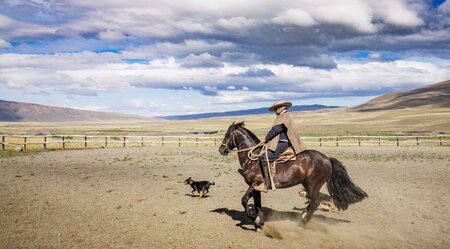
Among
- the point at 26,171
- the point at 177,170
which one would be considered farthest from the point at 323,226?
the point at 26,171

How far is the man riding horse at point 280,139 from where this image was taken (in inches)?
372

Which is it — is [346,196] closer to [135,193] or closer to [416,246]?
[416,246]

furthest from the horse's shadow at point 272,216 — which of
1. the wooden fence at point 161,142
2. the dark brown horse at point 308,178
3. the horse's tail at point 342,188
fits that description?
the wooden fence at point 161,142

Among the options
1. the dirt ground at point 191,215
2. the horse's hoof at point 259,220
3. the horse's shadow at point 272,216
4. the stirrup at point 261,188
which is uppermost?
the stirrup at point 261,188

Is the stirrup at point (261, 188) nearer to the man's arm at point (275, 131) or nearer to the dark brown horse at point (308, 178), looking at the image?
the dark brown horse at point (308, 178)

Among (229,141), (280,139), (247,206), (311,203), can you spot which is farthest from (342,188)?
(229,141)

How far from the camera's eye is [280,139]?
31.8ft

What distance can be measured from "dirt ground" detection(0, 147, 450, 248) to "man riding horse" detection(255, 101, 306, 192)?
5.08 feet

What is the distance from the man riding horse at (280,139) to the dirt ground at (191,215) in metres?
1.55

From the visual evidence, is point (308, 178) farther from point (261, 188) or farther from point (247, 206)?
point (247, 206)

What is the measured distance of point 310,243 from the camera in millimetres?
8336

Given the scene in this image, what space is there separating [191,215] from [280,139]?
3.52 metres

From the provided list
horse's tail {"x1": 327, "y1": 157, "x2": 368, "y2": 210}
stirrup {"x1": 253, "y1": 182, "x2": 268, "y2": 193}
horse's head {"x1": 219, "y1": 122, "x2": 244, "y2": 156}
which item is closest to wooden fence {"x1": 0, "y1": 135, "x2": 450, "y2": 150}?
horse's tail {"x1": 327, "y1": 157, "x2": 368, "y2": 210}

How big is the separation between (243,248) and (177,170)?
12.3 m
